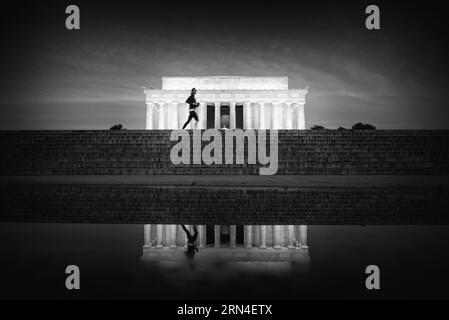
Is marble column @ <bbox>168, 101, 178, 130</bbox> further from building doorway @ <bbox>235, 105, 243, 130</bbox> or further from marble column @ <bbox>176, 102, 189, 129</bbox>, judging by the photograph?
building doorway @ <bbox>235, 105, 243, 130</bbox>

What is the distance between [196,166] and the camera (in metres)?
14.8

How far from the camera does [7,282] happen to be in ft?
9.95

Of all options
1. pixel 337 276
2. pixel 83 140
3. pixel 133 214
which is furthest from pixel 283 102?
pixel 337 276

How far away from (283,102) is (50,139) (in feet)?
101

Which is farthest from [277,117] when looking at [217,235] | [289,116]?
[217,235]

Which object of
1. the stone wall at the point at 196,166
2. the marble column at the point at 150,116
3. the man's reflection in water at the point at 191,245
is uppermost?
the marble column at the point at 150,116

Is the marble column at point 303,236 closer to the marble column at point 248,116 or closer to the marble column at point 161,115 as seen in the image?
the marble column at point 248,116

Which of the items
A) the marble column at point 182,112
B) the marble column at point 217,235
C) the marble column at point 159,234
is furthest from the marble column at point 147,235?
the marble column at point 182,112

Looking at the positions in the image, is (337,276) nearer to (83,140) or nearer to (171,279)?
(171,279)

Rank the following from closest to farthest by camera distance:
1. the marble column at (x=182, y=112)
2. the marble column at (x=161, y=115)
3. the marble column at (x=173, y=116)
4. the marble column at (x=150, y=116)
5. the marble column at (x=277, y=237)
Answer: the marble column at (x=277, y=237) → the marble column at (x=150, y=116) → the marble column at (x=161, y=115) → the marble column at (x=173, y=116) → the marble column at (x=182, y=112)

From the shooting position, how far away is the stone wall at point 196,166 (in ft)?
47.9

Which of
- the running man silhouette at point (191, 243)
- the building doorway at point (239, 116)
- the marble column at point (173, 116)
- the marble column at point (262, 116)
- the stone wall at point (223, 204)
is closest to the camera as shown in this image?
the running man silhouette at point (191, 243)

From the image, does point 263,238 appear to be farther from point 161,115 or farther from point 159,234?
point 161,115

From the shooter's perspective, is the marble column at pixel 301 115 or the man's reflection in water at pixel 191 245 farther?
the marble column at pixel 301 115
